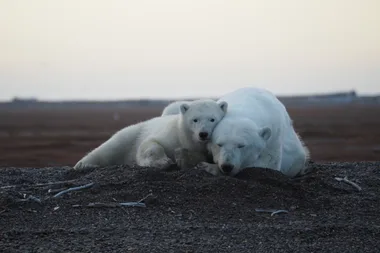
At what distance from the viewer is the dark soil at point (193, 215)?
445 centimetres

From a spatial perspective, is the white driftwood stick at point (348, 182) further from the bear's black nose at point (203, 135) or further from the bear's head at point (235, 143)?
the bear's black nose at point (203, 135)

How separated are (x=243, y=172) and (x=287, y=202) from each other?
0.70m

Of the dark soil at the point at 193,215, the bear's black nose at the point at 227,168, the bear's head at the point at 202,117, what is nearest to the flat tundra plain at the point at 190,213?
the dark soil at the point at 193,215

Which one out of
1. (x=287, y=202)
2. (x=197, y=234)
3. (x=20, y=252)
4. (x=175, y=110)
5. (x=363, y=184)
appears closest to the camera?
(x=20, y=252)

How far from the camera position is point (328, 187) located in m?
6.48

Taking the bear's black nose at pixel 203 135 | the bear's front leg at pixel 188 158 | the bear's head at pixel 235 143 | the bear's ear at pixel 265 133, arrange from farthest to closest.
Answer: the bear's front leg at pixel 188 158
the bear's ear at pixel 265 133
the bear's black nose at pixel 203 135
the bear's head at pixel 235 143

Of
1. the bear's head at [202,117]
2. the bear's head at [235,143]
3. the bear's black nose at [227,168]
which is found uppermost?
the bear's head at [202,117]

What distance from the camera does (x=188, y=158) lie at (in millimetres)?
6543

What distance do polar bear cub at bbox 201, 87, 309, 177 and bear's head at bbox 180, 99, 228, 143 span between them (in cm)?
8

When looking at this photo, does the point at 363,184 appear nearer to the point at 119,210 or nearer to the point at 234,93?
the point at 234,93

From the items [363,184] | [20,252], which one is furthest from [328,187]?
[20,252]

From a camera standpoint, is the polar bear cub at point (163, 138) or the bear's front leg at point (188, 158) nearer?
the polar bear cub at point (163, 138)

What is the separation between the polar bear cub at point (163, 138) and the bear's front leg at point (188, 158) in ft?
0.18

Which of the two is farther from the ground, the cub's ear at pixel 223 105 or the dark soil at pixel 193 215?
the cub's ear at pixel 223 105
